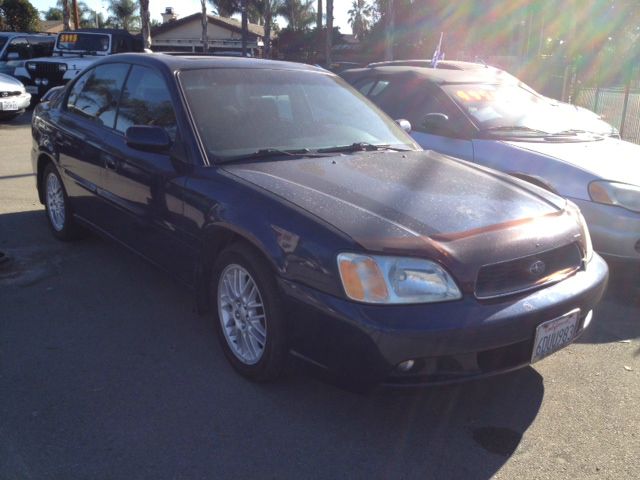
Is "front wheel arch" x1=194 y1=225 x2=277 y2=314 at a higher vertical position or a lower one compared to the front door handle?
lower

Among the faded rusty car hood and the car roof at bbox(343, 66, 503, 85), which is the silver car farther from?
the faded rusty car hood

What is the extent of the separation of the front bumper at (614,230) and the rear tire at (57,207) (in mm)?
4217

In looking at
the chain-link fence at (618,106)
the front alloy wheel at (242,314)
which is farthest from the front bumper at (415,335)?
the chain-link fence at (618,106)

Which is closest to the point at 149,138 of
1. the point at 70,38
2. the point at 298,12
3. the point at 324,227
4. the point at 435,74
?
the point at 324,227

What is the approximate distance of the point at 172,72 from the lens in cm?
405

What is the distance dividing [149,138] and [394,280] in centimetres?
180

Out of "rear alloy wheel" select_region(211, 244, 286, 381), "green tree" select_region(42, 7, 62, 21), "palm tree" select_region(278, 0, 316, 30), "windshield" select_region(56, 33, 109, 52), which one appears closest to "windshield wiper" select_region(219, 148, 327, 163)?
"rear alloy wheel" select_region(211, 244, 286, 381)

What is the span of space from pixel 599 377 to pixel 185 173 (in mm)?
2603

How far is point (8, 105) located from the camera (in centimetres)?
1375

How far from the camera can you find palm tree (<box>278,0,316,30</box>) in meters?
55.7

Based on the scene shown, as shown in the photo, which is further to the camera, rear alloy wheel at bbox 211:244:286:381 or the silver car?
the silver car

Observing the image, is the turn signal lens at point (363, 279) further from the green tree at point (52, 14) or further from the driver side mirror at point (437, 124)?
the green tree at point (52, 14)

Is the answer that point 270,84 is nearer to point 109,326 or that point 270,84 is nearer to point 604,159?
point 109,326

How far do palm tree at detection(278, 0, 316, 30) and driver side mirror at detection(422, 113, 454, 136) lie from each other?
51.8 meters
